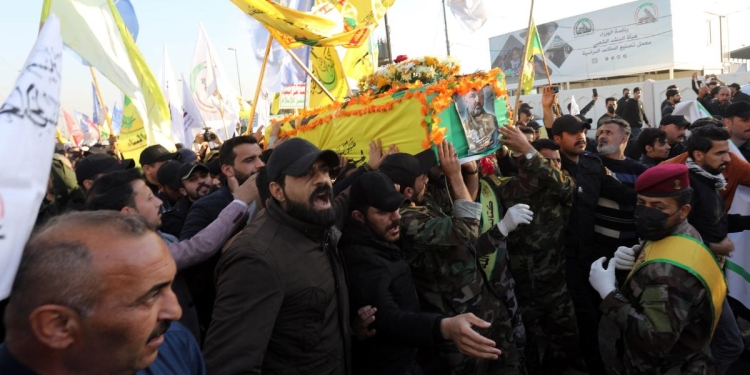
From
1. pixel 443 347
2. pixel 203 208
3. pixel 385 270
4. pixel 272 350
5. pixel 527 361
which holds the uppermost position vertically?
pixel 203 208

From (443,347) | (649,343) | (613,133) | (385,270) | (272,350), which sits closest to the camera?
(272,350)

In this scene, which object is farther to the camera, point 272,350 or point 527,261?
point 527,261

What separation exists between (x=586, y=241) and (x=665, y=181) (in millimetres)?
1604

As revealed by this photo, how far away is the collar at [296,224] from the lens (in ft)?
7.69

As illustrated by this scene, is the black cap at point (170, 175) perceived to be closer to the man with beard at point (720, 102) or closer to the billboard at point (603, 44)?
the man with beard at point (720, 102)

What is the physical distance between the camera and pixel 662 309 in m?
2.39

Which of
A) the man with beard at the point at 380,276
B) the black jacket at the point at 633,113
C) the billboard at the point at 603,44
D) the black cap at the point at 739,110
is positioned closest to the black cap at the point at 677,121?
the black cap at the point at 739,110

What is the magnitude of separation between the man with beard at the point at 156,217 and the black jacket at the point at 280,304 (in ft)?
1.73

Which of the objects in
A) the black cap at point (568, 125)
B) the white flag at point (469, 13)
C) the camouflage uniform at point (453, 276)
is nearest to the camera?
the camouflage uniform at point (453, 276)

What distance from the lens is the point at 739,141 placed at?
199 inches

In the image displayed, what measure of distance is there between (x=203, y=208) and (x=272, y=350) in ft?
4.50

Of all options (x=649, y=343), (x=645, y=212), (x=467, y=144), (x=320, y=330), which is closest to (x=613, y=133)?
(x=467, y=144)

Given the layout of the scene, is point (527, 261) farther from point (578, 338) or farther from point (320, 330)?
point (320, 330)

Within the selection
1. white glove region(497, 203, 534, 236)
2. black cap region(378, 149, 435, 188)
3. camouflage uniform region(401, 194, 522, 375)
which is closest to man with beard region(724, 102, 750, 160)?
white glove region(497, 203, 534, 236)
